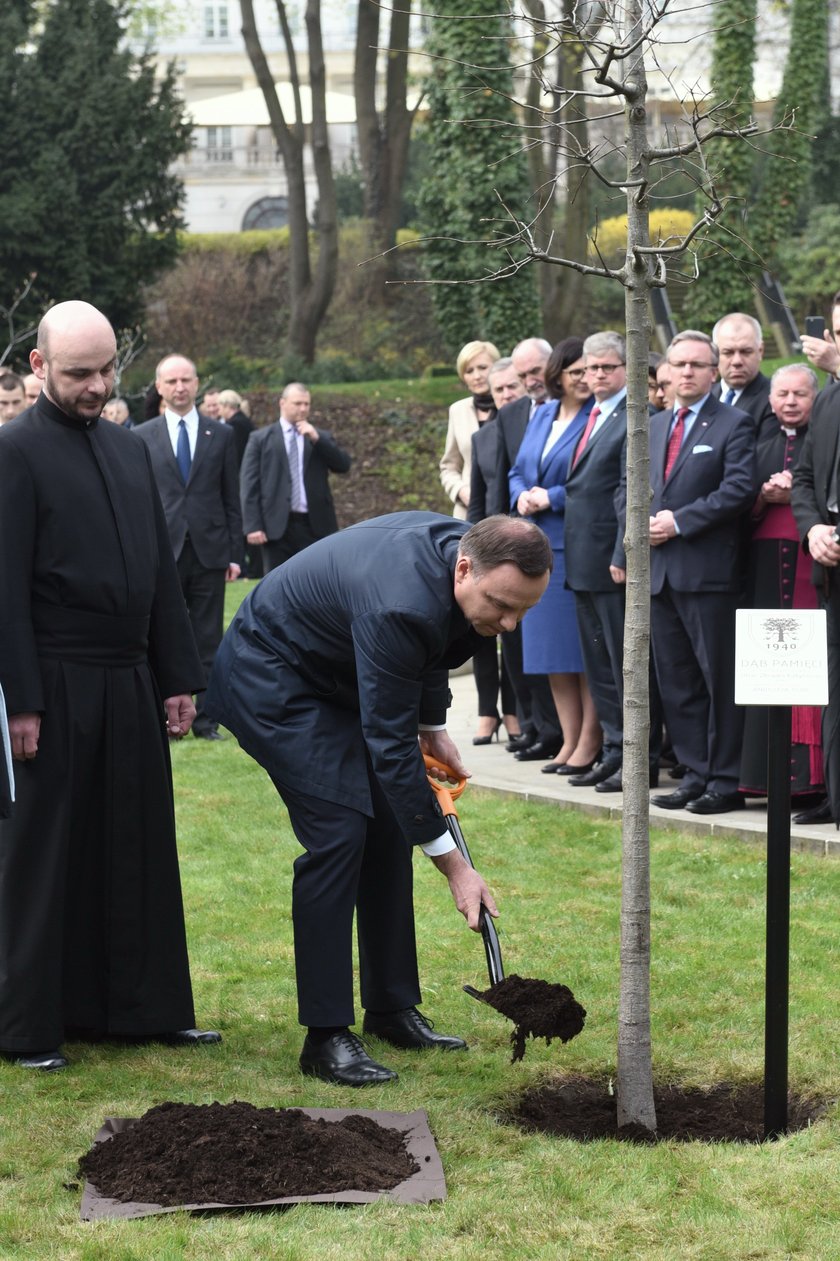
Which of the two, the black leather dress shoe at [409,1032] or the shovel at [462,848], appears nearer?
the shovel at [462,848]

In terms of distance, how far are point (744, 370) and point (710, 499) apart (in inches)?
33.3

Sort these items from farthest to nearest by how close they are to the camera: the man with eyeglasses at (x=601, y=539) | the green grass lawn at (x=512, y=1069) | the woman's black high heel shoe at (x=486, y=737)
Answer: the woman's black high heel shoe at (x=486, y=737) → the man with eyeglasses at (x=601, y=539) → the green grass lawn at (x=512, y=1069)

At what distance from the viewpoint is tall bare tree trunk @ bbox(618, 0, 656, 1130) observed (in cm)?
468

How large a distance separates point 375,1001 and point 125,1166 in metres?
1.36

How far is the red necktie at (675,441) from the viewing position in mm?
8312

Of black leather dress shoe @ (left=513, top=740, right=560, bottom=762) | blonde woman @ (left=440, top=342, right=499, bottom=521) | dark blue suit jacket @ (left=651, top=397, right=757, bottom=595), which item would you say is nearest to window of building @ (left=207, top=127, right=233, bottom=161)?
blonde woman @ (left=440, top=342, right=499, bottom=521)

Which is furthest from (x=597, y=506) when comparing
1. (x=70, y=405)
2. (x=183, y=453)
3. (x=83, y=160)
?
(x=83, y=160)

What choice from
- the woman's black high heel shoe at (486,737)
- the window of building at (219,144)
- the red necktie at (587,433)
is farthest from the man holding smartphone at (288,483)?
the window of building at (219,144)

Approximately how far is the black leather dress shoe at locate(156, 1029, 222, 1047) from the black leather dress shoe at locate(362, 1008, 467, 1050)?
1.80 ft

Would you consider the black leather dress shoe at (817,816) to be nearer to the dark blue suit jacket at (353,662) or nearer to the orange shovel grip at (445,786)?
the orange shovel grip at (445,786)

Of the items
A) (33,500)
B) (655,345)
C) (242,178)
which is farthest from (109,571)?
(242,178)

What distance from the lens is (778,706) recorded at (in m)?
4.71

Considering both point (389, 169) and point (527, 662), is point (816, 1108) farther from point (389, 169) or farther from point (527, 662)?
point (389, 169)

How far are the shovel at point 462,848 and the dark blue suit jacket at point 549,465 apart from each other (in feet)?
12.8
